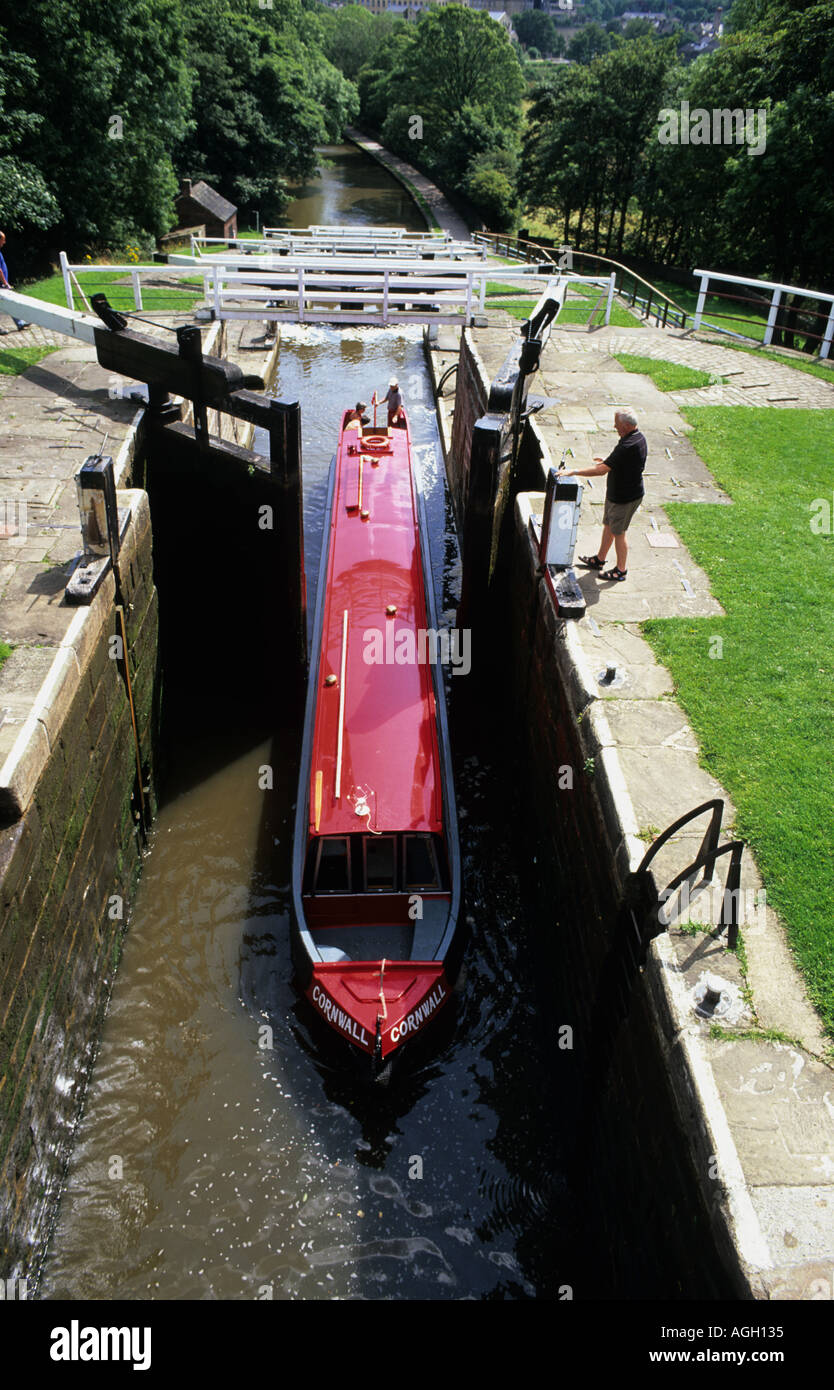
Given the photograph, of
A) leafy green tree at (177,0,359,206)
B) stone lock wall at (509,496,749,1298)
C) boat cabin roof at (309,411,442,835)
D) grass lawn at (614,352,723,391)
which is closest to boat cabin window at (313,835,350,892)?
boat cabin roof at (309,411,442,835)

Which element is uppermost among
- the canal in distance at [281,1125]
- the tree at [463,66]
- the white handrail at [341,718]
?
the tree at [463,66]

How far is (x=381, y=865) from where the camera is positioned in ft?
25.7

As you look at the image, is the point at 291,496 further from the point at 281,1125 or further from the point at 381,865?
the point at 281,1125

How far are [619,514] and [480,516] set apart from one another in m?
2.45

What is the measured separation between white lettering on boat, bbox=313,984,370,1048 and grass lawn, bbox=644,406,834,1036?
3.29m

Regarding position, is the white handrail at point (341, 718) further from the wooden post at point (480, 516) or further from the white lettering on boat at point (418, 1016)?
the wooden post at point (480, 516)

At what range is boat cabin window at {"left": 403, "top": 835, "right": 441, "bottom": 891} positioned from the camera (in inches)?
306

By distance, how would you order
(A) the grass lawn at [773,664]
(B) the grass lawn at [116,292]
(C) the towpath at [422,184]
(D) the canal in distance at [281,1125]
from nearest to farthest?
(A) the grass lawn at [773,664]
(D) the canal in distance at [281,1125]
(B) the grass lawn at [116,292]
(C) the towpath at [422,184]

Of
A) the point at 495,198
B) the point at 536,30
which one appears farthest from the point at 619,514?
the point at 536,30

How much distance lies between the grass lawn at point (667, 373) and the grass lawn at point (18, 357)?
981 centimetres

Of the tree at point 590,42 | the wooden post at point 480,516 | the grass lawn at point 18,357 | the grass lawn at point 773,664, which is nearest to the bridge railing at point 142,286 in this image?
the grass lawn at point 18,357

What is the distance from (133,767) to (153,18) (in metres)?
22.7

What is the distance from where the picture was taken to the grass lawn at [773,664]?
6191mm

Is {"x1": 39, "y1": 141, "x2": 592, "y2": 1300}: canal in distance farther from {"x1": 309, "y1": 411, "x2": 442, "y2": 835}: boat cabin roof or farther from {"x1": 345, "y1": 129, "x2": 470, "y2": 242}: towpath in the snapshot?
{"x1": 345, "y1": 129, "x2": 470, "y2": 242}: towpath
